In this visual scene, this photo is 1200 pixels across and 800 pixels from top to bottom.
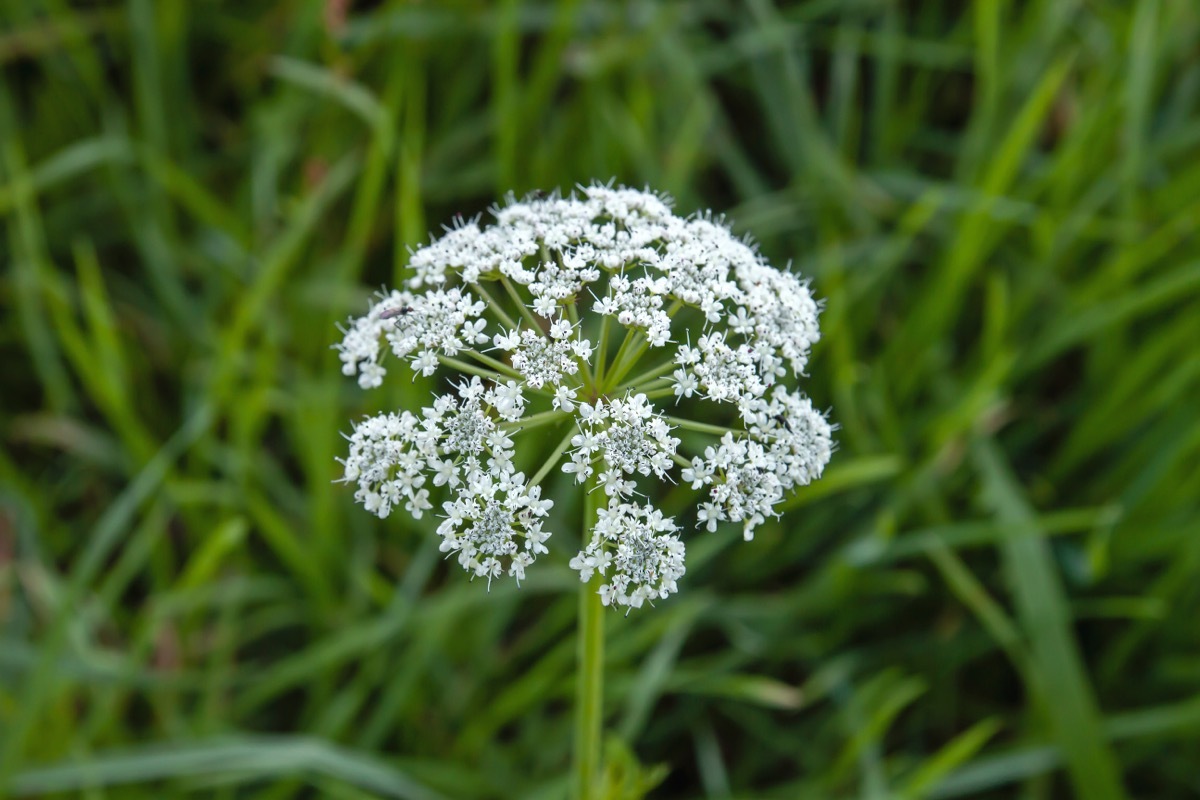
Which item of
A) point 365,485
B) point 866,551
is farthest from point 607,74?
point 365,485

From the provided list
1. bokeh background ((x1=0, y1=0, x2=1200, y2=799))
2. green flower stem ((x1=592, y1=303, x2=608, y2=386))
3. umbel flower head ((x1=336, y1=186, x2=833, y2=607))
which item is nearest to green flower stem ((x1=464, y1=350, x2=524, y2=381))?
umbel flower head ((x1=336, y1=186, x2=833, y2=607))

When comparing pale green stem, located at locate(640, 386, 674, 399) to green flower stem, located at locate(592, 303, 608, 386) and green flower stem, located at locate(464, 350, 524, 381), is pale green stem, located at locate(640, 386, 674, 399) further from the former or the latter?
green flower stem, located at locate(464, 350, 524, 381)

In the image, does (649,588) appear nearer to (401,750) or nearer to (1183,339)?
(401,750)

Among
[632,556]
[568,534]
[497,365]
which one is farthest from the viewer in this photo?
[568,534]

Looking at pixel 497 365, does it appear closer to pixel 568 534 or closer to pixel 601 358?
pixel 601 358

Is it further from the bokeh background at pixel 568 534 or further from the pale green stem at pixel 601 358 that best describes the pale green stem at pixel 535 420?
the bokeh background at pixel 568 534

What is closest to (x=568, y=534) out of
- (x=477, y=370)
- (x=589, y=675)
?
(x=589, y=675)

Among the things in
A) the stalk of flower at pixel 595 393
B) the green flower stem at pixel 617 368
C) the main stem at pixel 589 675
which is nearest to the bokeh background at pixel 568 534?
the main stem at pixel 589 675
